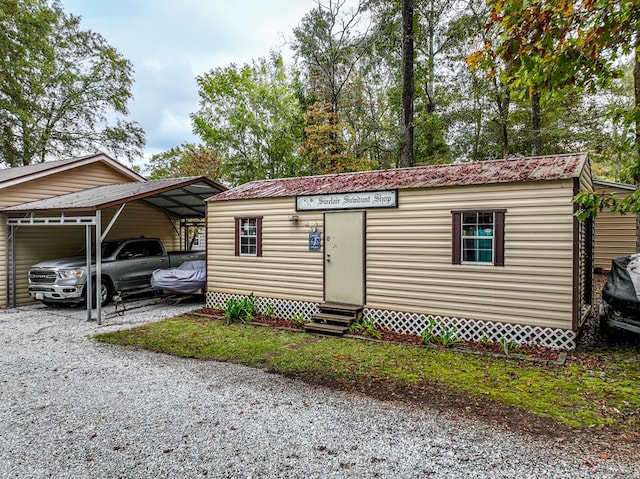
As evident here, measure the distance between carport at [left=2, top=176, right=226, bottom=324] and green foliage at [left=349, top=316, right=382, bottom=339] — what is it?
226 inches

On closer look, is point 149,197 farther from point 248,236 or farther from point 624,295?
point 624,295

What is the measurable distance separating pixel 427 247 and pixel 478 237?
0.92 m

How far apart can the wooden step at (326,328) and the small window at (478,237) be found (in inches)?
100

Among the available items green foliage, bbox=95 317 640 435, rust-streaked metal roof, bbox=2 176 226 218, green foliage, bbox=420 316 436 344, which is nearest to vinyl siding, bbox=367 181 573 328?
green foliage, bbox=420 316 436 344

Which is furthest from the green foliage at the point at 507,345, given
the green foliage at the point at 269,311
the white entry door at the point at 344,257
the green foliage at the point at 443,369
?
the green foliage at the point at 269,311

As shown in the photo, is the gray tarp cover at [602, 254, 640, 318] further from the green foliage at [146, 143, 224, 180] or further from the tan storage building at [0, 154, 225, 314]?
the green foliage at [146, 143, 224, 180]

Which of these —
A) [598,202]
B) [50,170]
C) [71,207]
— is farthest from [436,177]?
[50,170]

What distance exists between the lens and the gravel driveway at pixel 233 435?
3.24 metres

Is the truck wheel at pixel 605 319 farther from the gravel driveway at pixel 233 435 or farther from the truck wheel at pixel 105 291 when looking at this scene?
the truck wheel at pixel 105 291

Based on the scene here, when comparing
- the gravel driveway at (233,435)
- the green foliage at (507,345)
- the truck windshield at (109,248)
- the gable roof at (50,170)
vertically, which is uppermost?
the gable roof at (50,170)

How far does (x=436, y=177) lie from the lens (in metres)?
7.46

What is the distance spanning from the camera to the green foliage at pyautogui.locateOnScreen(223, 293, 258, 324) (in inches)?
348

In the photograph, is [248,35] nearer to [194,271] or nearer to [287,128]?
[287,128]

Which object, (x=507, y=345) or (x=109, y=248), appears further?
(x=109, y=248)
